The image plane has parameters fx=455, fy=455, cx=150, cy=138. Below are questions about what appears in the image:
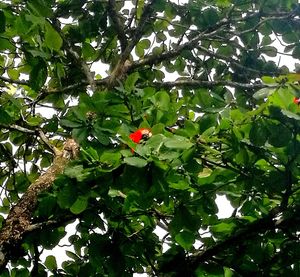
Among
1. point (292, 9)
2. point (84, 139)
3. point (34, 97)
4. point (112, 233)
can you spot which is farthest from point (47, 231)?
point (292, 9)

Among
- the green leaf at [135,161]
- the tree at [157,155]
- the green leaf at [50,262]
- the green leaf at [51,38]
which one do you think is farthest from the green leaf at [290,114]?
the green leaf at [50,262]

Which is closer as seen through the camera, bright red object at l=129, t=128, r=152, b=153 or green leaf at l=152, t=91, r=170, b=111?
bright red object at l=129, t=128, r=152, b=153

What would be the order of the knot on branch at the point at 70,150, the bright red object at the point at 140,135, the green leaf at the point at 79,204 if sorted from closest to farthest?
the bright red object at the point at 140,135, the green leaf at the point at 79,204, the knot on branch at the point at 70,150

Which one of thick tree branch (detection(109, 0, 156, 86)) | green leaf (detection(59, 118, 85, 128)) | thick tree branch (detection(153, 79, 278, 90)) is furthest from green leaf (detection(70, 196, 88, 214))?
thick tree branch (detection(153, 79, 278, 90))

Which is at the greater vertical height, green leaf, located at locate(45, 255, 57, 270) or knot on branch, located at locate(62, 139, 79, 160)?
knot on branch, located at locate(62, 139, 79, 160)

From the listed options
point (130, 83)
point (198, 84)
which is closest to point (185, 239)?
point (130, 83)

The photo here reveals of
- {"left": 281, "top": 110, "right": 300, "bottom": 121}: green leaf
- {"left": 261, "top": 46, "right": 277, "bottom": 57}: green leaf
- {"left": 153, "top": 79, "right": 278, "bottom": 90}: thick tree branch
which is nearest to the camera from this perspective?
{"left": 281, "top": 110, "right": 300, "bottom": 121}: green leaf

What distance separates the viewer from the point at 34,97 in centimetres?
340

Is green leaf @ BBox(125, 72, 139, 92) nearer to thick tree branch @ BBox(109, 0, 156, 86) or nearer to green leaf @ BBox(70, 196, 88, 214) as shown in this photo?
green leaf @ BBox(70, 196, 88, 214)

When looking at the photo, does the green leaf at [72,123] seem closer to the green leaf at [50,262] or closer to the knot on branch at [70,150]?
the knot on branch at [70,150]

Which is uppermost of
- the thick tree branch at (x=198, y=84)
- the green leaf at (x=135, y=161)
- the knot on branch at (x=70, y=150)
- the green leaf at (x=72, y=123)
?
the thick tree branch at (x=198, y=84)

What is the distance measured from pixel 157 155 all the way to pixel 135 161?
0.11 m

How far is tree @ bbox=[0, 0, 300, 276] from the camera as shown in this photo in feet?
5.58

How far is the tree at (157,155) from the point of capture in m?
1.70
